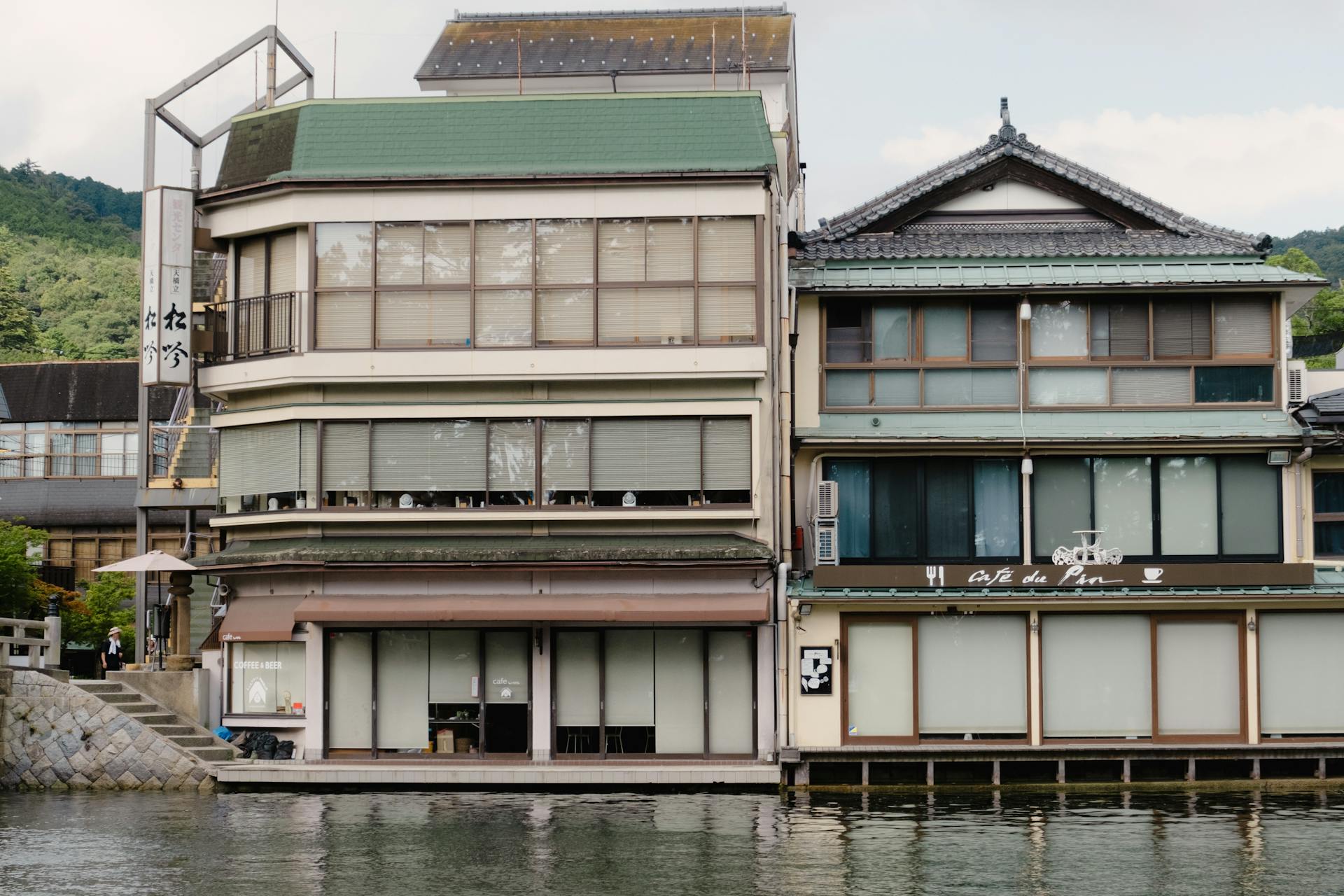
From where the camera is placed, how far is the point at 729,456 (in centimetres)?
3228

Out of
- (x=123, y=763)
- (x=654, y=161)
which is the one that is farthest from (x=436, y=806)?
(x=654, y=161)

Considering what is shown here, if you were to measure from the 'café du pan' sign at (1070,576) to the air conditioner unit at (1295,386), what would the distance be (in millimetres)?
3770

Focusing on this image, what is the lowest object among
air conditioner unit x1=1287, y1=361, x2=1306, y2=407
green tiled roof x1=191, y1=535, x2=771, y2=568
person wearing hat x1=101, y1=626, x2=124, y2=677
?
person wearing hat x1=101, y1=626, x2=124, y2=677

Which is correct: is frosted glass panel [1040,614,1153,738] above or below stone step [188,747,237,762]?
above

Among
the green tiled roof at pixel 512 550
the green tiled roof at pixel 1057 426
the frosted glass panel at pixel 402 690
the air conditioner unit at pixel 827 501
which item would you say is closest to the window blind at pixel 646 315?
the green tiled roof at pixel 1057 426

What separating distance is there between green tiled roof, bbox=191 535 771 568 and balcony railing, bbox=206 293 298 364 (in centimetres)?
396

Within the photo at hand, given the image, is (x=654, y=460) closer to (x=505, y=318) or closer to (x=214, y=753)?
(x=505, y=318)

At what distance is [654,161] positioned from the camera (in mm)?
32906

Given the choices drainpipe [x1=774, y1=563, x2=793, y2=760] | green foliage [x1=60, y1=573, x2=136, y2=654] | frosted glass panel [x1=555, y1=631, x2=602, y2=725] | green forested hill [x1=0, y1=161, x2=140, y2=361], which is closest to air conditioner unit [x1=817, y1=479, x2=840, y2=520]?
drainpipe [x1=774, y1=563, x2=793, y2=760]

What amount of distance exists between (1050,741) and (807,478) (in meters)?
7.11

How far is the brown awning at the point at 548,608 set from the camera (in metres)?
31.3

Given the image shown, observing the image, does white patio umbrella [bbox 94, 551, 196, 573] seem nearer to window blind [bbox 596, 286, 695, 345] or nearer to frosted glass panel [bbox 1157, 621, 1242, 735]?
window blind [bbox 596, 286, 695, 345]

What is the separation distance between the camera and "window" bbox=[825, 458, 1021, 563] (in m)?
33.8

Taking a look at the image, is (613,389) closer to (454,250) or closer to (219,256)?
(454,250)
